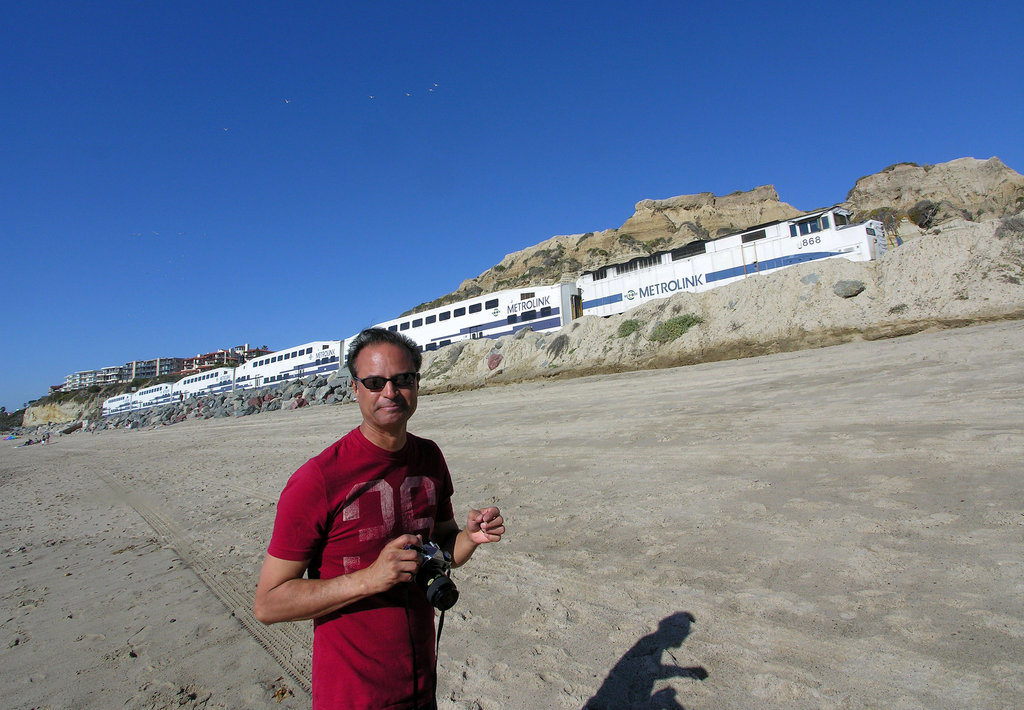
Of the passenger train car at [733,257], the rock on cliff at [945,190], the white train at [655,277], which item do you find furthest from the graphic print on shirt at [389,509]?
the rock on cliff at [945,190]

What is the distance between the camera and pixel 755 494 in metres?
5.59

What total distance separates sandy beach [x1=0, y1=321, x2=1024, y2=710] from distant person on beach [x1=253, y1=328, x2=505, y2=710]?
163cm

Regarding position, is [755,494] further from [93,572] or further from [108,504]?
[108,504]

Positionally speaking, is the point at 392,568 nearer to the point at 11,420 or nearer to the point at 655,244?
the point at 655,244

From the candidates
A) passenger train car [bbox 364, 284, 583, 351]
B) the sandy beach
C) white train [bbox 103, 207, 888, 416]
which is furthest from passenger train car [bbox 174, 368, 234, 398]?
the sandy beach

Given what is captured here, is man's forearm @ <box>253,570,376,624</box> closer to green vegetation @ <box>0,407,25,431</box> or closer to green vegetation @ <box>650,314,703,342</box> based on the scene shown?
green vegetation @ <box>650,314,703,342</box>

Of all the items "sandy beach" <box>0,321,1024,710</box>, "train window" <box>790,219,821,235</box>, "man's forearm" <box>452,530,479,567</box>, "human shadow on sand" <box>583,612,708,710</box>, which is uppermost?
"train window" <box>790,219,821,235</box>

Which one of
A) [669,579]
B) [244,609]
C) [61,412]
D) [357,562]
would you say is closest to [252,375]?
[244,609]

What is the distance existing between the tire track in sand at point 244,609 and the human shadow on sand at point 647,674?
77.8 inches

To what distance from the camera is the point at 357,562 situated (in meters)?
1.74

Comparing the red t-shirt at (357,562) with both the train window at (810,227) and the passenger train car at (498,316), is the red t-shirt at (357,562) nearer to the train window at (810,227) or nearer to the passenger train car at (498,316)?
the train window at (810,227)

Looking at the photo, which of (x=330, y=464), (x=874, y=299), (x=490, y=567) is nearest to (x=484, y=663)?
(x=490, y=567)

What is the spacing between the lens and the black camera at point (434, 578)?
5.27 ft

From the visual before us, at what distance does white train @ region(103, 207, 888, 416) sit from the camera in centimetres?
2492
